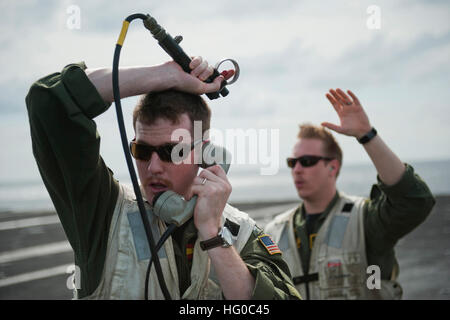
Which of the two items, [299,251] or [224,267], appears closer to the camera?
[224,267]

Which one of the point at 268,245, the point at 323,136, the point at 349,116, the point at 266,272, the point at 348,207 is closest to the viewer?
the point at 266,272

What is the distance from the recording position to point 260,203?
77.4 ft

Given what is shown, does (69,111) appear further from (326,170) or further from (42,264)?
(42,264)

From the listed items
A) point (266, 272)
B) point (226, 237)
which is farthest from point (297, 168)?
point (226, 237)

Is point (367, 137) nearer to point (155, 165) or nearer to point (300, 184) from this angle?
point (300, 184)

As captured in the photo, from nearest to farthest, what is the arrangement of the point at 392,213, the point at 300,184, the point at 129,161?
the point at 129,161
the point at 392,213
the point at 300,184

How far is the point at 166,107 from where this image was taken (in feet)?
8.46

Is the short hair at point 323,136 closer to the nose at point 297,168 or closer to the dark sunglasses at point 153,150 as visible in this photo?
the nose at point 297,168

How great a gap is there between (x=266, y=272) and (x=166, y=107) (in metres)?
1.08

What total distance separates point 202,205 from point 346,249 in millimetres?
2825

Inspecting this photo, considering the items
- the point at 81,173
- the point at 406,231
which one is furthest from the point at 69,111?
the point at 406,231

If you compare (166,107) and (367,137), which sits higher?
(166,107)

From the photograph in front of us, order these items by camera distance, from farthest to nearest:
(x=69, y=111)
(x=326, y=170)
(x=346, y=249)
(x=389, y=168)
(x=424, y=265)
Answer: (x=424, y=265), (x=326, y=170), (x=346, y=249), (x=389, y=168), (x=69, y=111)

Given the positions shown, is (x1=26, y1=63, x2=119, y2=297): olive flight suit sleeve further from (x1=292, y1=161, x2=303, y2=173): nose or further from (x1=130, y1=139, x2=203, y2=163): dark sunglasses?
(x1=292, y1=161, x2=303, y2=173): nose
